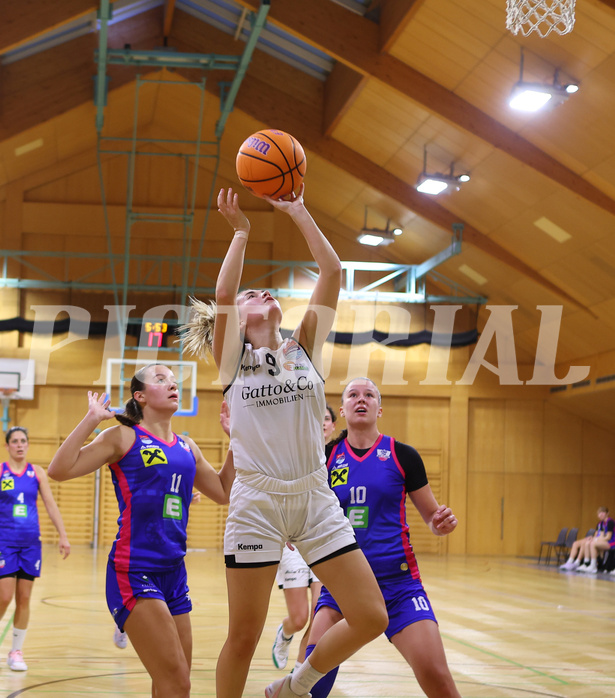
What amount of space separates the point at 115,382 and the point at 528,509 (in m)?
11.1

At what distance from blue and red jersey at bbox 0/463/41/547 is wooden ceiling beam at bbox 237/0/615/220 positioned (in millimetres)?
9029

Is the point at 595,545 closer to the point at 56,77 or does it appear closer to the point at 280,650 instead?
the point at 280,650

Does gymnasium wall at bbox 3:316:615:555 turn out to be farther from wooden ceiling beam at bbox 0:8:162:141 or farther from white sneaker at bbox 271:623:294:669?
white sneaker at bbox 271:623:294:669

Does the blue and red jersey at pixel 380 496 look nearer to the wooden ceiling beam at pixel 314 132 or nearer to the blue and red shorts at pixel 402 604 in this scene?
the blue and red shorts at pixel 402 604

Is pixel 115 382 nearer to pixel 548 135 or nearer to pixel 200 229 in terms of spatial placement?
pixel 200 229

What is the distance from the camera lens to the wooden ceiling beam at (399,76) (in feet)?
46.1

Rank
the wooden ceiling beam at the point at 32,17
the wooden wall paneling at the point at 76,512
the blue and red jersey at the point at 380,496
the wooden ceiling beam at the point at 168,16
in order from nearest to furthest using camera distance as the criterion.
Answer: the blue and red jersey at the point at 380,496 < the wooden ceiling beam at the point at 32,17 < the wooden ceiling beam at the point at 168,16 < the wooden wall paneling at the point at 76,512

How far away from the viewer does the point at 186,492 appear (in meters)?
4.43

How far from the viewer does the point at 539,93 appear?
38.0 ft

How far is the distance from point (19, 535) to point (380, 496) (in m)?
3.98

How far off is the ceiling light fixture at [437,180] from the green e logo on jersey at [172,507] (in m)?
11.9

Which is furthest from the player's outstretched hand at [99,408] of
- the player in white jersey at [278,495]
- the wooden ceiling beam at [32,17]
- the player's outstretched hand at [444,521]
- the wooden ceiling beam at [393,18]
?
the wooden ceiling beam at [32,17]

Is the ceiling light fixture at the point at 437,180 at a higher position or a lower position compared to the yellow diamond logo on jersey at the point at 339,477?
higher

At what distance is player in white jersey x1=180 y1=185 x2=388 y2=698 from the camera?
11.8 feet
